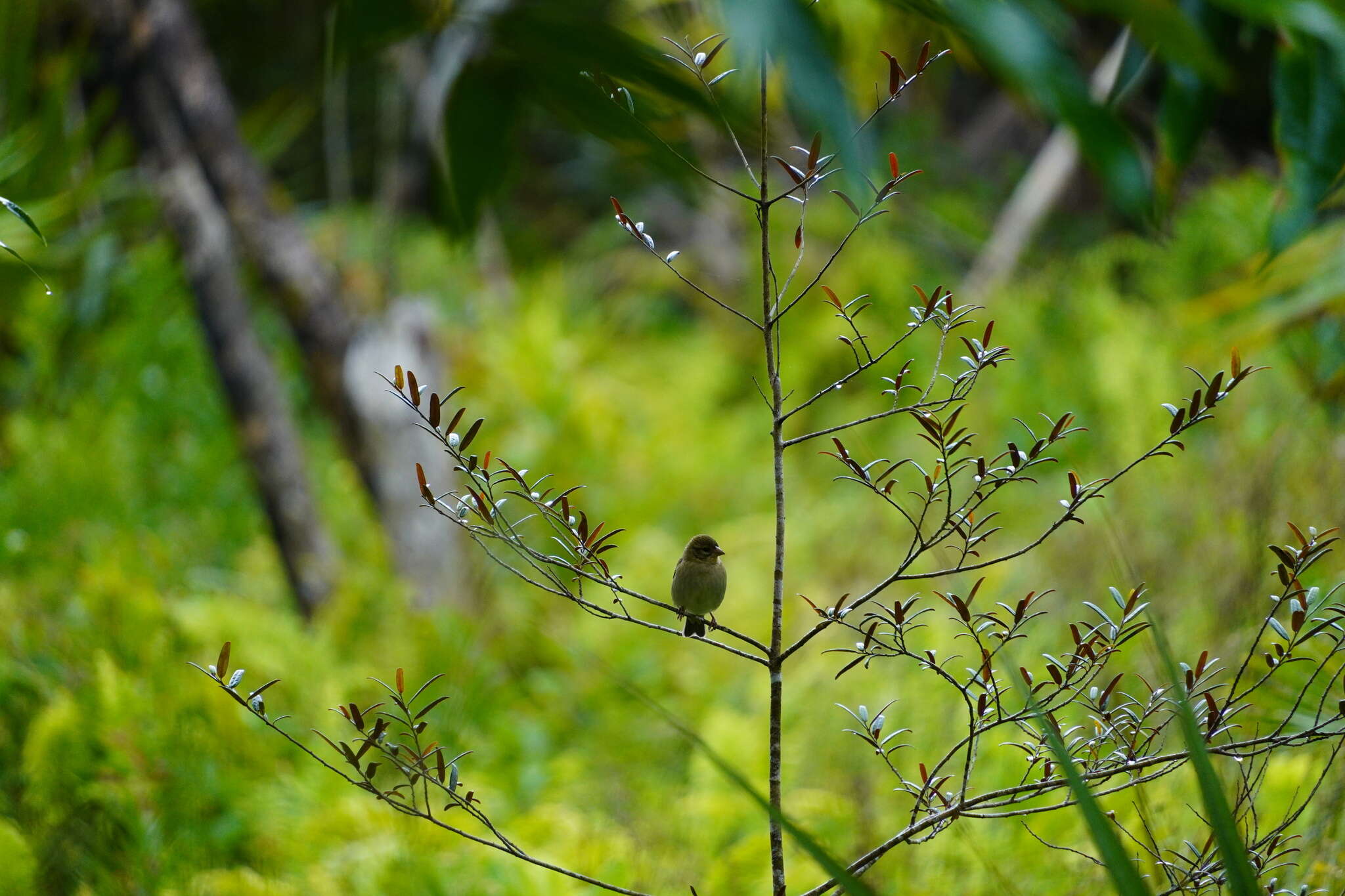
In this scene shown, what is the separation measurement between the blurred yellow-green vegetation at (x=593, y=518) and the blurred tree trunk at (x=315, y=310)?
0.15 metres

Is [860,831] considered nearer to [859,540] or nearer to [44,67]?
[859,540]

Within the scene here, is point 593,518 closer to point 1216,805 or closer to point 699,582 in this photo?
point 699,582

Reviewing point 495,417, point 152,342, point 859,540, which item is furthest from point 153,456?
point 859,540

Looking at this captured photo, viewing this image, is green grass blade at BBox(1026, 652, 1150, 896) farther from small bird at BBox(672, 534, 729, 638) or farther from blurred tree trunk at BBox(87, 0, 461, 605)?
blurred tree trunk at BBox(87, 0, 461, 605)

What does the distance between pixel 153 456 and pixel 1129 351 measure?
140 inches

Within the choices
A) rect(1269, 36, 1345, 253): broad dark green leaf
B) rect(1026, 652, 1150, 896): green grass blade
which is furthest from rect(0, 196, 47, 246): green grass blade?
rect(1269, 36, 1345, 253): broad dark green leaf

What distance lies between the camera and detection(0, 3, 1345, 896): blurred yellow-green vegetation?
177cm

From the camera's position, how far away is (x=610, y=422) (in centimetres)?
418

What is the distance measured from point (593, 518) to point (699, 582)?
8.73 feet

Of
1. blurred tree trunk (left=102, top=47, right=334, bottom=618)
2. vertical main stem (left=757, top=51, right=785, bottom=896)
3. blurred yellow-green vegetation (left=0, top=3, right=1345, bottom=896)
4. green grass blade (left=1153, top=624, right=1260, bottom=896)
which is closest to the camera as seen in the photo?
green grass blade (left=1153, top=624, right=1260, bottom=896)

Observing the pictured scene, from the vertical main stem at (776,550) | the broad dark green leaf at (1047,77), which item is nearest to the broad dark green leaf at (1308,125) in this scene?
the broad dark green leaf at (1047,77)

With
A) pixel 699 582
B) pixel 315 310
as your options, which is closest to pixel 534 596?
pixel 315 310

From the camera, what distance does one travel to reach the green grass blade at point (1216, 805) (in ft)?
1.99

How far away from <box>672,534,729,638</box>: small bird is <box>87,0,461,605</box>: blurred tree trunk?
2.30 metres
